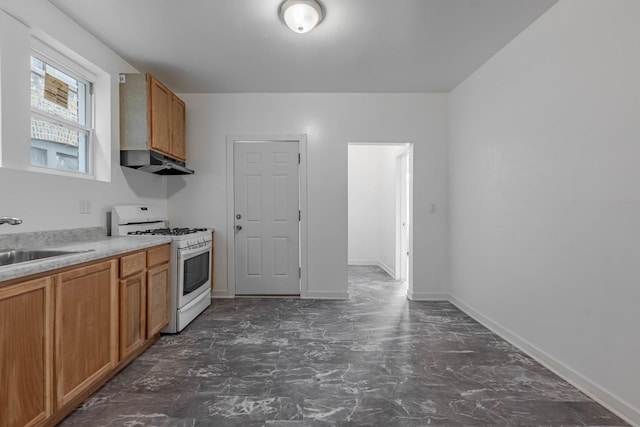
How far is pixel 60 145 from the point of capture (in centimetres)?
265

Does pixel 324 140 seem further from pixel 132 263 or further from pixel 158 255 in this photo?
pixel 132 263

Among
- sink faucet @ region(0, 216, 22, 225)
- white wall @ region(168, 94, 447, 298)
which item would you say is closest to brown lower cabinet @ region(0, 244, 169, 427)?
sink faucet @ region(0, 216, 22, 225)

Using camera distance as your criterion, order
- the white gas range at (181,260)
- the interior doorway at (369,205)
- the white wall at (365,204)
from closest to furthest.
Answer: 1. the white gas range at (181,260)
2. the interior doorway at (369,205)
3. the white wall at (365,204)

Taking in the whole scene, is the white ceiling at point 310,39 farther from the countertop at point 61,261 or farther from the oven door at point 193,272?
the oven door at point 193,272

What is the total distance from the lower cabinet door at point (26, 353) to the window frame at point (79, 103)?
124 cm

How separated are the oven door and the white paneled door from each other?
0.54 m

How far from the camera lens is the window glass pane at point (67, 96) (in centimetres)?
240

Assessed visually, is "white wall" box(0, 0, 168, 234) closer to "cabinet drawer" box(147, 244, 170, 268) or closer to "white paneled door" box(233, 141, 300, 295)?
"cabinet drawer" box(147, 244, 170, 268)

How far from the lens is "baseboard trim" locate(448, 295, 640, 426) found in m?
1.82

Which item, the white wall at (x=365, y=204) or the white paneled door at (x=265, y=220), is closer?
the white paneled door at (x=265, y=220)

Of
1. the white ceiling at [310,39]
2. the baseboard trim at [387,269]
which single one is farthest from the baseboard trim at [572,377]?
the white ceiling at [310,39]

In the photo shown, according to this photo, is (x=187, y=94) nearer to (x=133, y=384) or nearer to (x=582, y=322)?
(x=133, y=384)

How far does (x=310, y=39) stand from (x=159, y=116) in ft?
5.70

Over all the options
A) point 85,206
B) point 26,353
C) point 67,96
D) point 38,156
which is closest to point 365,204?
point 85,206
